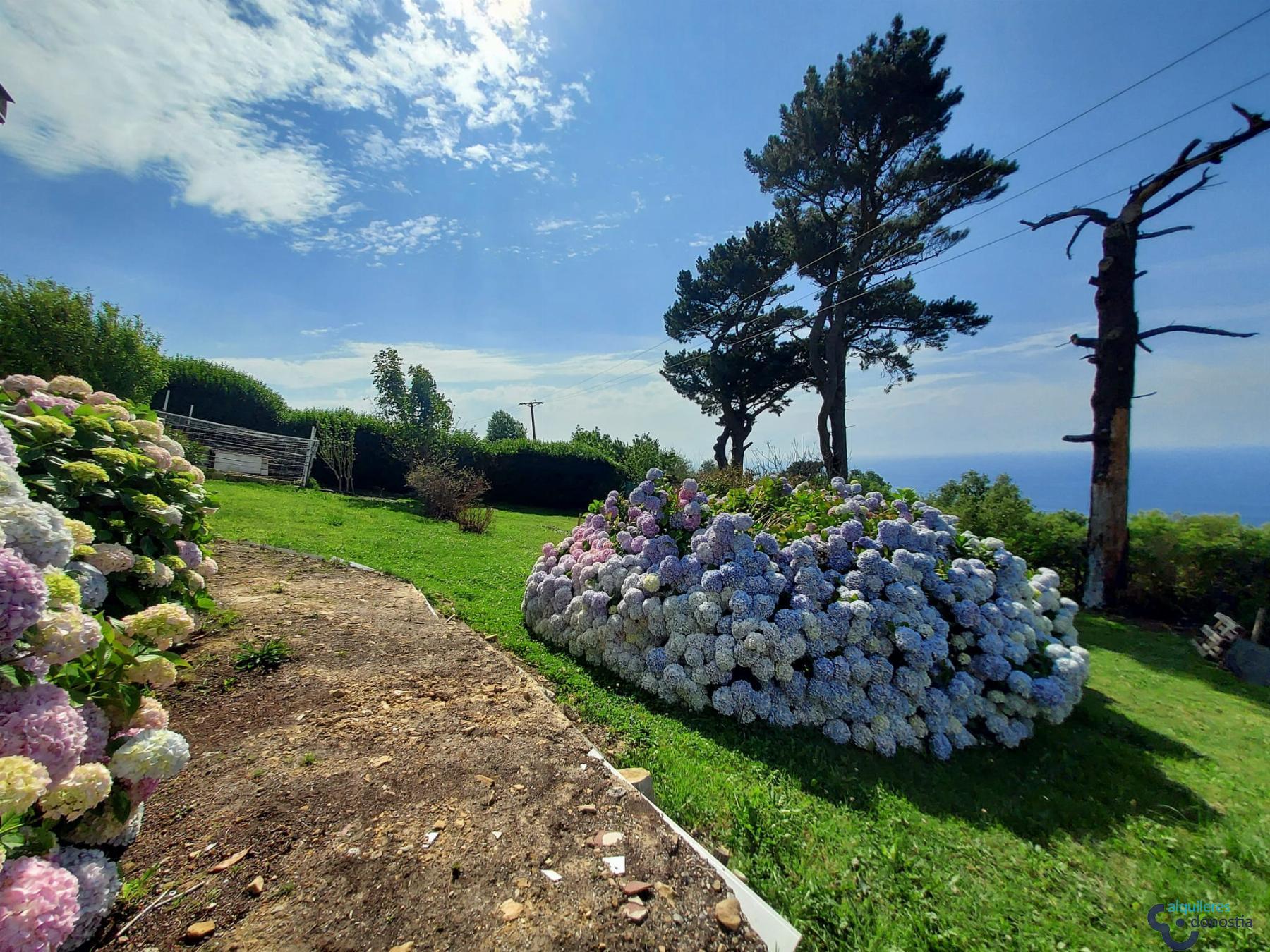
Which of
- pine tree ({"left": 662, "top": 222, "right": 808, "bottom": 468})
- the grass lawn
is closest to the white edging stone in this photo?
the grass lawn

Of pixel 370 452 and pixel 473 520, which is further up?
pixel 370 452

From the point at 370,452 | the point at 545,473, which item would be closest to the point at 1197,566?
the point at 545,473

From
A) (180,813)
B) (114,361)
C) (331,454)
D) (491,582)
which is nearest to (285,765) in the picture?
(180,813)

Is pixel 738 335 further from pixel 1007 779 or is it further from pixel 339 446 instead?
pixel 1007 779

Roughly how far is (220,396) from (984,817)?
67.3 feet

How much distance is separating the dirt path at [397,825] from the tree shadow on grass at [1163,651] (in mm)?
6324

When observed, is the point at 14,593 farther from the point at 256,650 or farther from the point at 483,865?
the point at 256,650

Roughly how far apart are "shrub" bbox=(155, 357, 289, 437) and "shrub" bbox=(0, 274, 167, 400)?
15.7 ft

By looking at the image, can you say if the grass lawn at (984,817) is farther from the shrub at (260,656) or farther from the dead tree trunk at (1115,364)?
the dead tree trunk at (1115,364)

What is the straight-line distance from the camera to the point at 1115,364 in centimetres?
768

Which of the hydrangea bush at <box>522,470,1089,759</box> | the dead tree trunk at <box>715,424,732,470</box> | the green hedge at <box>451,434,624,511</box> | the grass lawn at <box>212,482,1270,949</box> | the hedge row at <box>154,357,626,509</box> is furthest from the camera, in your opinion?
the dead tree trunk at <box>715,424,732,470</box>

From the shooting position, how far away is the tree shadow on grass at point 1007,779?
2568mm

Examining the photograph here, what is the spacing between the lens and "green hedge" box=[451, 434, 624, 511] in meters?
17.4
